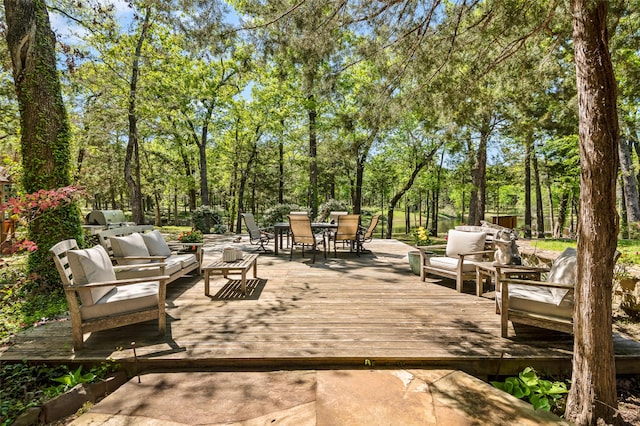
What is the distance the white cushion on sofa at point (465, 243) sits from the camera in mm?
4484

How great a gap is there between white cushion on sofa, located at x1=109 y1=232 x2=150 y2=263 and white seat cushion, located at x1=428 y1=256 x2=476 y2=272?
4.28m

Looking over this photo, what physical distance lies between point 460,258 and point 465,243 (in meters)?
0.51

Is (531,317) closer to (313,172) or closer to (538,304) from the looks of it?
(538,304)

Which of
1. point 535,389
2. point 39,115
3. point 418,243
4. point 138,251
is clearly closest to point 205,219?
point 39,115

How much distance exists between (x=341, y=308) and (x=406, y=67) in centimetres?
325

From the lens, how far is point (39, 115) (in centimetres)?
427

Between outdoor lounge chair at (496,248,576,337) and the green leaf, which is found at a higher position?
outdoor lounge chair at (496,248,576,337)

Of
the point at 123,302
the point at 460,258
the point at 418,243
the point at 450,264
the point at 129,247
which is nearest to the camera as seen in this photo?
the point at 123,302

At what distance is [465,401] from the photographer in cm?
205

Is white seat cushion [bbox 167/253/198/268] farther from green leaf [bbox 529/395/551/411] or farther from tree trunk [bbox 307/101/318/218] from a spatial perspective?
tree trunk [bbox 307/101/318/218]

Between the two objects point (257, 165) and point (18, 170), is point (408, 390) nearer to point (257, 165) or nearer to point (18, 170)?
point (18, 170)

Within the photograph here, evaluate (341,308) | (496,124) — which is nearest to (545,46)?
(341,308)

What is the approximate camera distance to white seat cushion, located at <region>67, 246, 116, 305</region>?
2611mm

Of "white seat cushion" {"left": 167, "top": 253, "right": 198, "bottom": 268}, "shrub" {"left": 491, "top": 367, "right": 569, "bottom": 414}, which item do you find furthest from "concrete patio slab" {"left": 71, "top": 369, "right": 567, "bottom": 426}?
"white seat cushion" {"left": 167, "top": 253, "right": 198, "bottom": 268}
